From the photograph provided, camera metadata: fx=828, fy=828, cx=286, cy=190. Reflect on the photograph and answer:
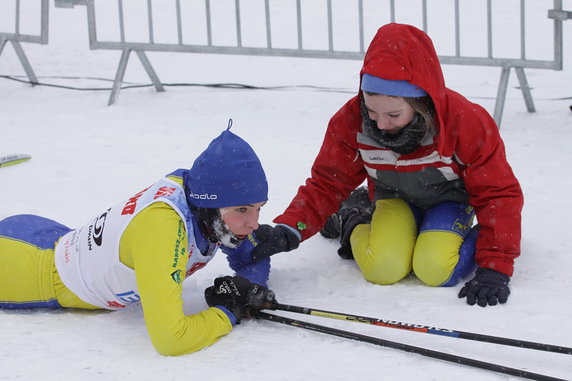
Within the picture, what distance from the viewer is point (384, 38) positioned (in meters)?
3.25

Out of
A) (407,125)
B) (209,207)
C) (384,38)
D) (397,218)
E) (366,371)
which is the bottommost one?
(366,371)

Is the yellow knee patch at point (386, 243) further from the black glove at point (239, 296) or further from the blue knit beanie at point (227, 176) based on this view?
the blue knit beanie at point (227, 176)

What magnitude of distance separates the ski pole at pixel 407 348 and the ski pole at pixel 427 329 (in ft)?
0.22

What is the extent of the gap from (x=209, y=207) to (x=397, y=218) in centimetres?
112

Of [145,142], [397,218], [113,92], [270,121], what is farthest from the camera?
[113,92]

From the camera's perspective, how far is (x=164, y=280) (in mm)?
2842

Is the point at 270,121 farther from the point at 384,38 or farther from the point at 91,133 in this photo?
the point at 384,38

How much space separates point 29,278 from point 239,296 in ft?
2.79

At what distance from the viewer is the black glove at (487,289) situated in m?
3.28

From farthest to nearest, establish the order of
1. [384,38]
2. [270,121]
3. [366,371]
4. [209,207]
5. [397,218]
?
[270,121], [397,218], [384,38], [209,207], [366,371]

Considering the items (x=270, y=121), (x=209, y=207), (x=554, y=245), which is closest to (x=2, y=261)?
(x=209, y=207)

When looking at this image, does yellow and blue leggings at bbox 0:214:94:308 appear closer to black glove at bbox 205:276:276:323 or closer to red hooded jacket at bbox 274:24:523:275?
black glove at bbox 205:276:276:323

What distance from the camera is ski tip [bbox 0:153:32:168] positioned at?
546cm

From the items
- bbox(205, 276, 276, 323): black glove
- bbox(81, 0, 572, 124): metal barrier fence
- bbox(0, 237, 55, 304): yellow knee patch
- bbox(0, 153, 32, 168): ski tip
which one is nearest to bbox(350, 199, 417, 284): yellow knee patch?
bbox(205, 276, 276, 323): black glove
